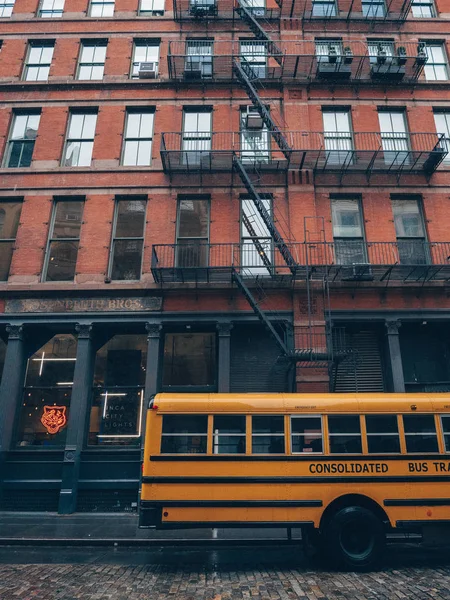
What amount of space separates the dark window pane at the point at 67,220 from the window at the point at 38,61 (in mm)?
6794

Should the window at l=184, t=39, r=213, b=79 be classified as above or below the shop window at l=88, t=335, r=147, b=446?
above

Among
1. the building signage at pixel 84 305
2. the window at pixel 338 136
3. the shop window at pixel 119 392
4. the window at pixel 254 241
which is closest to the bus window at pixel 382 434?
the window at pixel 254 241

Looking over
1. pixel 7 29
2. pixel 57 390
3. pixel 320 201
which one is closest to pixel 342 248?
pixel 320 201

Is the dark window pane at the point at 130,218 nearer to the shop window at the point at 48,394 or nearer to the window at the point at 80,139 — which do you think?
the window at the point at 80,139

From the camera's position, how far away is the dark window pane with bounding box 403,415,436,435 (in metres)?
8.12

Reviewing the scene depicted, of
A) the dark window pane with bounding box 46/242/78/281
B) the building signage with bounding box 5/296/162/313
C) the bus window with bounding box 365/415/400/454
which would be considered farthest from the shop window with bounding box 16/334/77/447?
the bus window with bounding box 365/415/400/454

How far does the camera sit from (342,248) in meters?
15.2

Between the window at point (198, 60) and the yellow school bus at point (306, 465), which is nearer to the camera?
the yellow school bus at point (306, 465)

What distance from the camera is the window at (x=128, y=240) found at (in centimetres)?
1511

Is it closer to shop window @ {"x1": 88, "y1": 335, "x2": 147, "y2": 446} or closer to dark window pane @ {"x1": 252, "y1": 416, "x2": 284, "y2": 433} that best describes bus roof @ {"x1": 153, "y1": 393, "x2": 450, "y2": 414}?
dark window pane @ {"x1": 252, "y1": 416, "x2": 284, "y2": 433}

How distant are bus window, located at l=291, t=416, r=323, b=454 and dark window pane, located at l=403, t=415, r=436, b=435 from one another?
1.79 metres

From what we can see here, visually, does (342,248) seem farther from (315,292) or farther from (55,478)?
(55,478)

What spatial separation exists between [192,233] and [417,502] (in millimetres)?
11395

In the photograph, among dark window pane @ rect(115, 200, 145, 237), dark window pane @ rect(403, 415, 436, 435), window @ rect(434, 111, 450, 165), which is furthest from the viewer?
window @ rect(434, 111, 450, 165)
